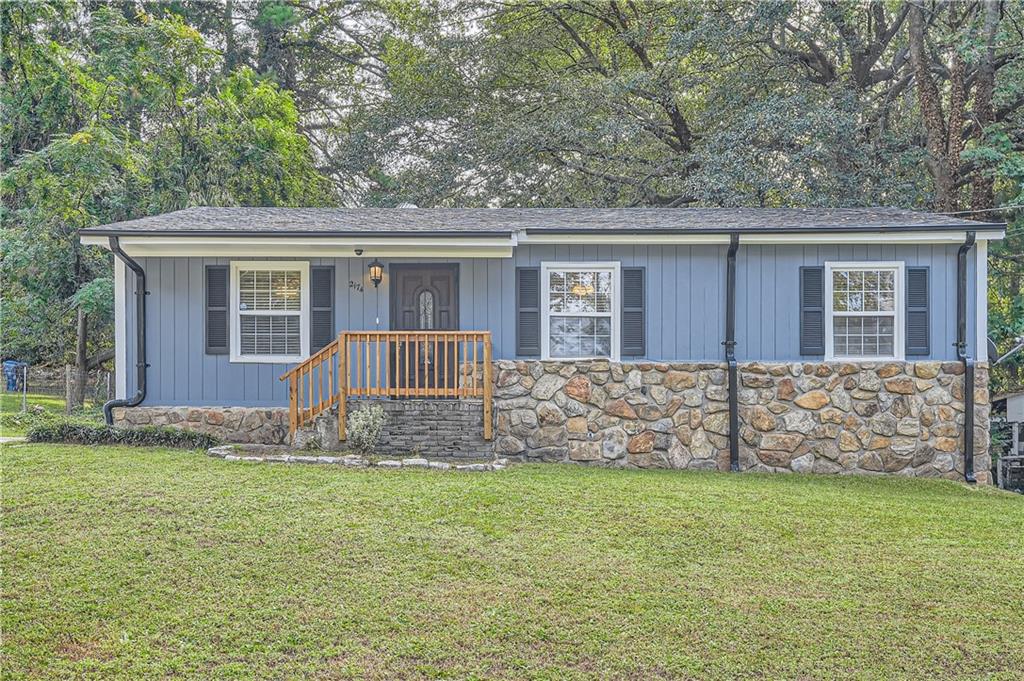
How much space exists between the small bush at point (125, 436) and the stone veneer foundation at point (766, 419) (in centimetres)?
334

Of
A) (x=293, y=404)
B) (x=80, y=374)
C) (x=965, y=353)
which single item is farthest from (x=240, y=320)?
(x=965, y=353)

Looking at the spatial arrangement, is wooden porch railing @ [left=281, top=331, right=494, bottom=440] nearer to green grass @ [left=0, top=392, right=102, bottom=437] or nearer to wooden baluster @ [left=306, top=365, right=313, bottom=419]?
wooden baluster @ [left=306, top=365, right=313, bottom=419]

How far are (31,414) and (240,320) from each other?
18.7 feet

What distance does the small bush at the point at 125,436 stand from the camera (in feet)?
26.4

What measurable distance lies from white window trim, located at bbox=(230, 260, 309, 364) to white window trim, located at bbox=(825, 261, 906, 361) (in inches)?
242

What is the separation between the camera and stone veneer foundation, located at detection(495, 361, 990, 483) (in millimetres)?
8258

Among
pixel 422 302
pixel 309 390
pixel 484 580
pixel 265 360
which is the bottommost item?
pixel 484 580

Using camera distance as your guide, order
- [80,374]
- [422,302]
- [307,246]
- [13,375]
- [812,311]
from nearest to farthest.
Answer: [307,246] < [812,311] < [422,302] < [80,374] < [13,375]

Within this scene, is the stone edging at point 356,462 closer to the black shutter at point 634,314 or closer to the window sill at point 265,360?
the window sill at point 265,360

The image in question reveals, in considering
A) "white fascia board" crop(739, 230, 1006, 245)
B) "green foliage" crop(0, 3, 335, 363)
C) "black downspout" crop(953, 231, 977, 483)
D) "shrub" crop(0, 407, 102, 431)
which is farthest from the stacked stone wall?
"green foliage" crop(0, 3, 335, 363)

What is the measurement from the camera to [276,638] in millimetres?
3523

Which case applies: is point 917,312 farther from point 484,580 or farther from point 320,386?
point 320,386

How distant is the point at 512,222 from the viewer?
29.5ft

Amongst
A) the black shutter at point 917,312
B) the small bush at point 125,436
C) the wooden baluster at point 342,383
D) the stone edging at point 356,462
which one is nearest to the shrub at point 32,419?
the small bush at point 125,436
